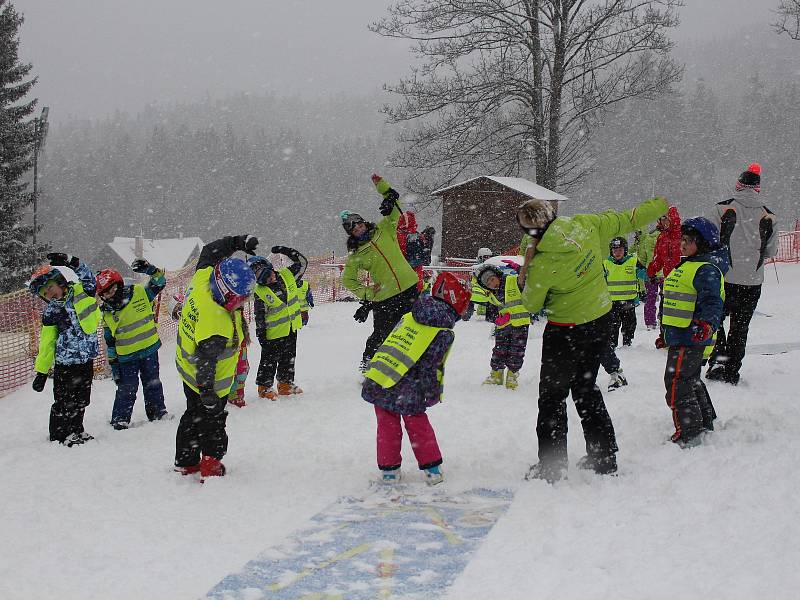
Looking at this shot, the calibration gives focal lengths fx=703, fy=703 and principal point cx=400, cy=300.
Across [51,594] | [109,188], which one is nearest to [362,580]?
[51,594]

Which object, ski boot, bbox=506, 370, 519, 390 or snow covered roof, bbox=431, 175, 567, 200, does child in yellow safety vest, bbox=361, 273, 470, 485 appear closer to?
ski boot, bbox=506, 370, 519, 390

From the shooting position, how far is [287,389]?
7.75 meters

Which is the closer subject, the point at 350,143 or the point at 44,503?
the point at 44,503

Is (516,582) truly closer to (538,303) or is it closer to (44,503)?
(538,303)

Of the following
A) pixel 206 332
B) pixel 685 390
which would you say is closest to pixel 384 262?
pixel 206 332

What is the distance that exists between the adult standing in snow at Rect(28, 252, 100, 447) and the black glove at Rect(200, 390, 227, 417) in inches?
77.3

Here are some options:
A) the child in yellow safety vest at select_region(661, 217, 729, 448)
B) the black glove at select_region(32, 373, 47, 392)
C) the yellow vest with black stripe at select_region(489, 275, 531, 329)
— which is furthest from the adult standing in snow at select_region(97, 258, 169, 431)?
the child in yellow safety vest at select_region(661, 217, 729, 448)

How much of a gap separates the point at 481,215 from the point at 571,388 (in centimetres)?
1666

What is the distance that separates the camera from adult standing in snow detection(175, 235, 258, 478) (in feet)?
15.4

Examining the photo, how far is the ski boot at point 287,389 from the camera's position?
7.75m

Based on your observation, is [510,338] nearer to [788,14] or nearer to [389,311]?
[389,311]

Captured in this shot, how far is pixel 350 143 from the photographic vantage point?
382ft

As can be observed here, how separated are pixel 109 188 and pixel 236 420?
9249 cm

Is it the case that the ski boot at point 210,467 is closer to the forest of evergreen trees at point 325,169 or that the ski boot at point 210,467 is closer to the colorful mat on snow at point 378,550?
the colorful mat on snow at point 378,550
